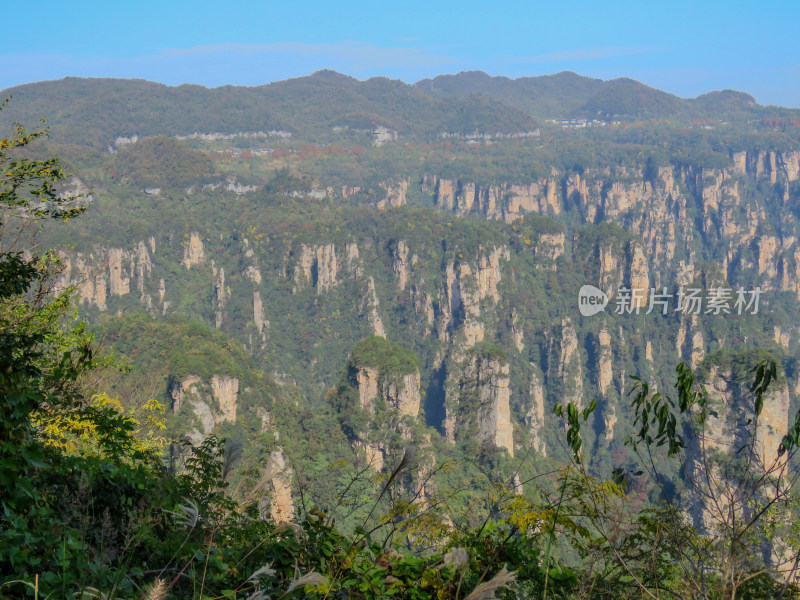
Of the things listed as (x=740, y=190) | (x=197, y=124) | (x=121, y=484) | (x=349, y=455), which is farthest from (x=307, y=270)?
(x=740, y=190)

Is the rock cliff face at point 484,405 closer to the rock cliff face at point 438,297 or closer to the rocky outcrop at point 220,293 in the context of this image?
the rock cliff face at point 438,297

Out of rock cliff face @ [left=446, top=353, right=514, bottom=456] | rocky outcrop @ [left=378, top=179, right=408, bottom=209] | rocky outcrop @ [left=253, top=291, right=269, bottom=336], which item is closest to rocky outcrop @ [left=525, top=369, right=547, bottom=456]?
rock cliff face @ [left=446, top=353, right=514, bottom=456]

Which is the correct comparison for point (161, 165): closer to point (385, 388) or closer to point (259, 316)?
point (259, 316)

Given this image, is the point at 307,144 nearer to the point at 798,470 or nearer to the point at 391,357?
the point at 391,357

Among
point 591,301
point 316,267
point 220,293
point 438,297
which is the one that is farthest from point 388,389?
point 591,301

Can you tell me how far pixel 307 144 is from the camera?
183 m

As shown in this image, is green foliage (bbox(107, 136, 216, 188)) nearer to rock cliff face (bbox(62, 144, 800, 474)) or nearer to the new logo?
rock cliff face (bbox(62, 144, 800, 474))

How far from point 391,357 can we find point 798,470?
150 ft

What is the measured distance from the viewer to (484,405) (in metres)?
54.6

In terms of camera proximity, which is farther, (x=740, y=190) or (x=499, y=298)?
(x=740, y=190)

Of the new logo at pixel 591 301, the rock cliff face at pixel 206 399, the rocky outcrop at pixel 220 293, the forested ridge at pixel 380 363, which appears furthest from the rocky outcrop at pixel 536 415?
the rocky outcrop at pixel 220 293

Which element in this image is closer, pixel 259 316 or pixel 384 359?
pixel 384 359

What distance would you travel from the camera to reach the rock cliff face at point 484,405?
5375 cm

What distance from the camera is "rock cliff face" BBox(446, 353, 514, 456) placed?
2116 inches
